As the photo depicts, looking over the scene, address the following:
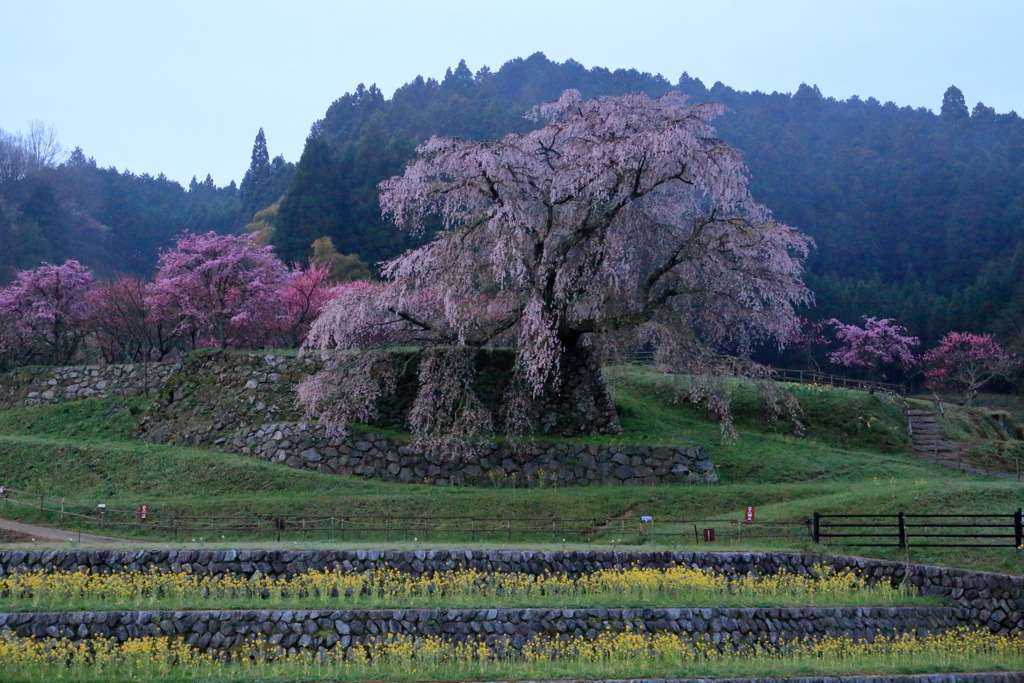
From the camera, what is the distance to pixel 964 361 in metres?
54.6

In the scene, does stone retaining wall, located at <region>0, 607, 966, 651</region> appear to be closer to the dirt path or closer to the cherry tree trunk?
the dirt path

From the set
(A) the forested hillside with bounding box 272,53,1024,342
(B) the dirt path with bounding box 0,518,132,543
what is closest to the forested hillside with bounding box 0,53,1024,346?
(A) the forested hillside with bounding box 272,53,1024,342

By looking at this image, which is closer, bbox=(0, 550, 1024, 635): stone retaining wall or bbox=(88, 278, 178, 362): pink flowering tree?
bbox=(0, 550, 1024, 635): stone retaining wall

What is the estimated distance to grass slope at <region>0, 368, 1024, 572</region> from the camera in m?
24.8

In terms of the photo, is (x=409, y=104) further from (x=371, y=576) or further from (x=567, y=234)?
(x=371, y=576)

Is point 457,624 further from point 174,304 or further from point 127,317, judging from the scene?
point 127,317

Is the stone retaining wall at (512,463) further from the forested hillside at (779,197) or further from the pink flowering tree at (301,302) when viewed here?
the forested hillside at (779,197)

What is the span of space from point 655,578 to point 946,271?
2776 inches

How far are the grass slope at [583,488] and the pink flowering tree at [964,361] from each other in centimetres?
2004

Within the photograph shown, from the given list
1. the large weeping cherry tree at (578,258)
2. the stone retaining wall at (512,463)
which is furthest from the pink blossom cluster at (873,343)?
the stone retaining wall at (512,463)

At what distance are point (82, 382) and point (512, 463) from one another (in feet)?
64.7

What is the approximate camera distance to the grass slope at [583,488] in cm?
2483

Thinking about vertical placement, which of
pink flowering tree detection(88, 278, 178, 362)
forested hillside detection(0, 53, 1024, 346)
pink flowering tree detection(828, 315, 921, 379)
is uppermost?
forested hillside detection(0, 53, 1024, 346)

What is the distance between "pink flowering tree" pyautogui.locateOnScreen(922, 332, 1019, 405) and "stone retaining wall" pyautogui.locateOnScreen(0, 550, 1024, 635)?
125 ft
